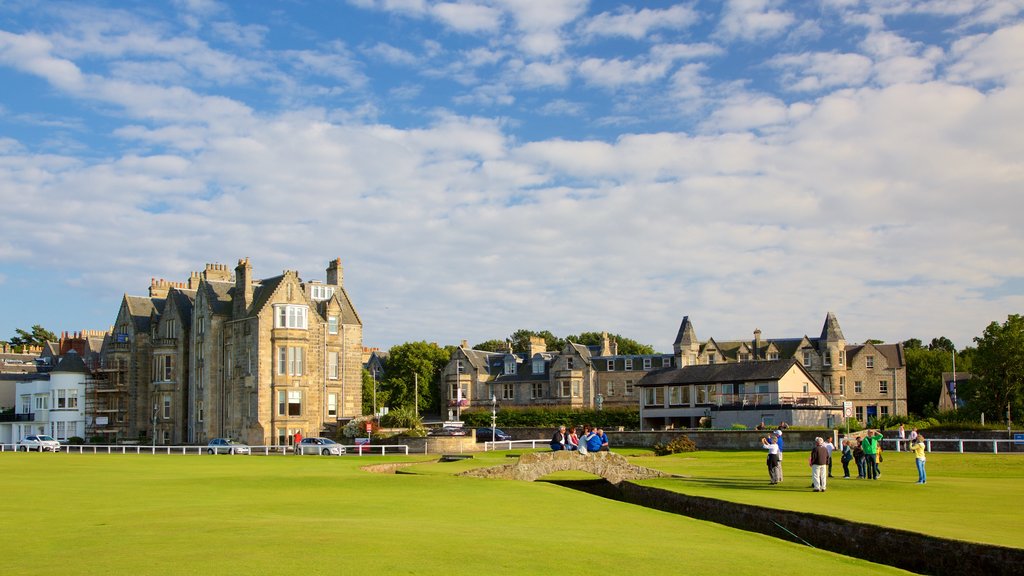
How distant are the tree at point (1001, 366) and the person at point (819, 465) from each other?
44.2m

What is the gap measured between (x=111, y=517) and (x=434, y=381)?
97.1 meters

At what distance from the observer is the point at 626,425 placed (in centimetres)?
9200

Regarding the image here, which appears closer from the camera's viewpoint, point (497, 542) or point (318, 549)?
point (318, 549)

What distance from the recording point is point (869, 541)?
19266 millimetres

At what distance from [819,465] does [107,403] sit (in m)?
78.5

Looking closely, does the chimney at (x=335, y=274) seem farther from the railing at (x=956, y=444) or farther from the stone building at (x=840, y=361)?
the railing at (x=956, y=444)

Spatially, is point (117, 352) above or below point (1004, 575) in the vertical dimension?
above

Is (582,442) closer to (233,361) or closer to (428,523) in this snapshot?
(428,523)

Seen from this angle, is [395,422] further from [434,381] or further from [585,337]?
[585,337]

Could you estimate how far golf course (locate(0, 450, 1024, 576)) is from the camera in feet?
47.6

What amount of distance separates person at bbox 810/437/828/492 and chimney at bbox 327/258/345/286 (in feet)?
215

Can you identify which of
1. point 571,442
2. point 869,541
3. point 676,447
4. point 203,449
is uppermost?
point 571,442

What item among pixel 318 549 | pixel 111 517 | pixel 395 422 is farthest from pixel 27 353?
pixel 318 549

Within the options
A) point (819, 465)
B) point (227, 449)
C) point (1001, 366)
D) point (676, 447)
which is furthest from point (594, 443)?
point (1001, 366)
